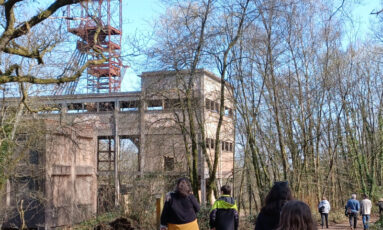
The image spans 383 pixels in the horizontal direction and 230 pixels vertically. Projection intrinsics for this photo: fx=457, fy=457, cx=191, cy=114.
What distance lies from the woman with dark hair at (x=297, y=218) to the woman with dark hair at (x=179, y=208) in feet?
13.3

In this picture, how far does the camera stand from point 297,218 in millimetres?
3236

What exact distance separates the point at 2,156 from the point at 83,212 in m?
5.60

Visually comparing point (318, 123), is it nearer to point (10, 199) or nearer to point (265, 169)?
point (265, 169)

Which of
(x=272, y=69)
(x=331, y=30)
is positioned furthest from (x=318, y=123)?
(x=272, y=69)

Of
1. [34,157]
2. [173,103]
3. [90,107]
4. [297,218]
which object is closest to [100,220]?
[34,157]

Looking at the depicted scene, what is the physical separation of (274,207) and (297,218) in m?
1.91

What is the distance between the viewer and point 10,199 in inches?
699

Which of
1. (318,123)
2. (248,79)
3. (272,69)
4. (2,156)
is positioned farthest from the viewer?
(318,123)

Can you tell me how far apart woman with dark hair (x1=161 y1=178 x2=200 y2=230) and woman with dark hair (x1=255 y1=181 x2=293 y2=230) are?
2285mm

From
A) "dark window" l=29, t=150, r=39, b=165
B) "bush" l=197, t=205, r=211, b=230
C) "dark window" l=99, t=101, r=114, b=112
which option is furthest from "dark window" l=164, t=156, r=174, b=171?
"dark window" l=99, t=101, r=114, b=112

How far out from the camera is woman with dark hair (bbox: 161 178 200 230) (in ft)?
23.8

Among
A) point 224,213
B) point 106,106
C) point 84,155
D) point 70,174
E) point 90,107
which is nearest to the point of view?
point 224,213

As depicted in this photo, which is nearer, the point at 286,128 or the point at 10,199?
the point at 10,199

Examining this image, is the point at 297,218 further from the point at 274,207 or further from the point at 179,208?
the point at 179,208
